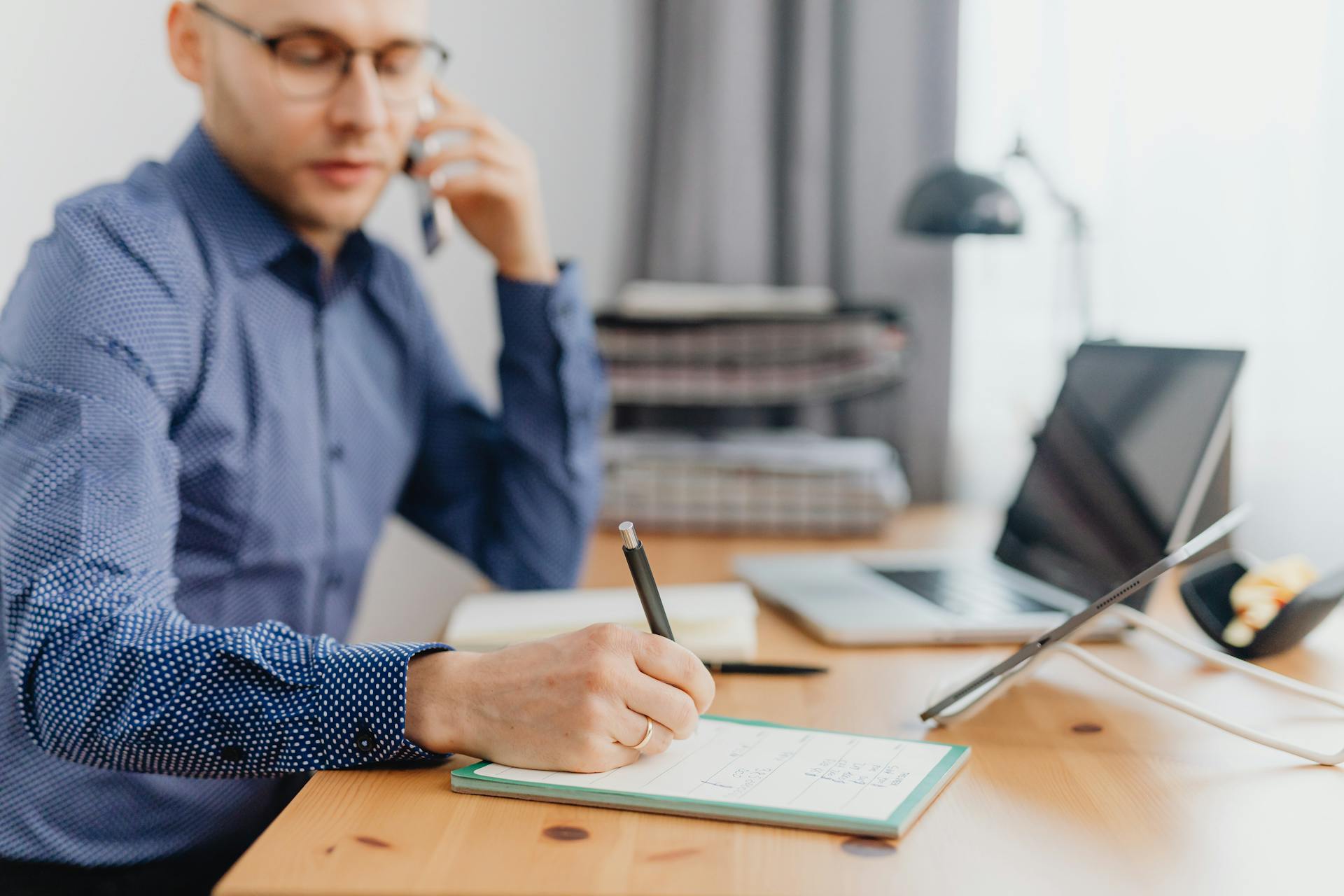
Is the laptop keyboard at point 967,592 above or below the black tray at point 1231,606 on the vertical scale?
below

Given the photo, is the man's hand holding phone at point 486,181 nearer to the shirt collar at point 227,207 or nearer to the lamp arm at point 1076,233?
the shirt collar at point 227,207

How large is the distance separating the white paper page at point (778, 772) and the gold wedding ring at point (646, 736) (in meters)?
0.01

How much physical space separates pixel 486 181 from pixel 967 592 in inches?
25.9

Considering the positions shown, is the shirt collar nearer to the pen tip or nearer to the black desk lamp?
the pen tip

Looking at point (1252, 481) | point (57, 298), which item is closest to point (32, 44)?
point (57, 298)

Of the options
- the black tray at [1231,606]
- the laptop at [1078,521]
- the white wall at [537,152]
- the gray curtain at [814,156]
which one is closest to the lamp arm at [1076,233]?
the gray curtain at [814,156]

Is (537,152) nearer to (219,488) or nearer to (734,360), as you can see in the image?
(734,360)

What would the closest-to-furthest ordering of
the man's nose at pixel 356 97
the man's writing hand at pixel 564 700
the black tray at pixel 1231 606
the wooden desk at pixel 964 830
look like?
the wooden desk at pixel 964 830 → the man's writing hand at pixel 564 700 → the black tray at pixel 1231 606 → the man's nose at pixel 356 97

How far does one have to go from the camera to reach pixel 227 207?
3.58 ft

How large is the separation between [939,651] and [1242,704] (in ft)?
0.79

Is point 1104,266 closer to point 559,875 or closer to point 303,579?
point 303,579

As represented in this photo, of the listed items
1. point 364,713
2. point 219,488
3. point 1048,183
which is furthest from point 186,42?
point 1048,183

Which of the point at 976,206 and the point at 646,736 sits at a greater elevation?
the point at 976,206

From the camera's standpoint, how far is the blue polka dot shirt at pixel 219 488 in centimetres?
71
